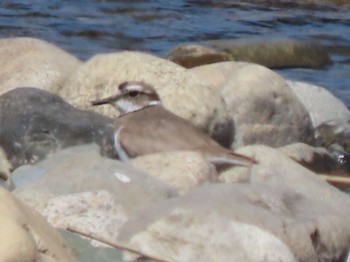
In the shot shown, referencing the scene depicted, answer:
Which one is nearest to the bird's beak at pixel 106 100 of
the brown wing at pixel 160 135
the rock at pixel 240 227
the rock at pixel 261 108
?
the brown wing at pixel 160 135

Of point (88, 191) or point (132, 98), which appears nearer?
point (88, 191)

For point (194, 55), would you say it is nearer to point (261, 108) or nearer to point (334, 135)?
point (334, 135)

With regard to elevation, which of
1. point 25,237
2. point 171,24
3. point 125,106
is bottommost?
point 171,24

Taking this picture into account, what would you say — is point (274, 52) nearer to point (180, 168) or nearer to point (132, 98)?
point (132, 98)

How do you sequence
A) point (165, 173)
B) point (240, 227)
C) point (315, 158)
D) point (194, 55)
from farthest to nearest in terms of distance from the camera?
point (194, 55)
point (315, 158)
point (165, 173)
point (240, 227)

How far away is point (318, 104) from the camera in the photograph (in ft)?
29.3

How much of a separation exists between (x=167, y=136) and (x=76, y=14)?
661 cm

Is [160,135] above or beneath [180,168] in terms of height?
beneath

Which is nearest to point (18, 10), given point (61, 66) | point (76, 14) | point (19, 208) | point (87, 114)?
point (76, 14)

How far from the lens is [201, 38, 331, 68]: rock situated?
37.0ft

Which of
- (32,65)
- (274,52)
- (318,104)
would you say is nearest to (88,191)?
(32,65)

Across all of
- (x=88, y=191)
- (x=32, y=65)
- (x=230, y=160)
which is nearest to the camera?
(x=88, y=191)

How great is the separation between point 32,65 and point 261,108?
1443 millimetres

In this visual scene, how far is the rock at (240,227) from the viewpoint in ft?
16.4
